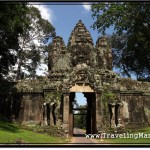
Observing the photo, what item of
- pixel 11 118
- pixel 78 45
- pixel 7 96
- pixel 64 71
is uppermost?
pixel 78 45

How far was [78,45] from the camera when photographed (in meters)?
25.8

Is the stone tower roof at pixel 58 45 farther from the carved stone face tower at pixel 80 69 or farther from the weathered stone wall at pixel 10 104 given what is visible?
the weathered stone wall at pixel 10 104

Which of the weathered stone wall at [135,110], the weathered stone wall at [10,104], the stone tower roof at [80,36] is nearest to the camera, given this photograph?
the weathered stone wall at [135,110]

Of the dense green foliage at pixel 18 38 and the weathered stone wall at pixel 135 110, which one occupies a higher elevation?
the dense green foliage at pixel 18 38

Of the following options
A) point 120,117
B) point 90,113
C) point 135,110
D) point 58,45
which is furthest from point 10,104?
point 135,110

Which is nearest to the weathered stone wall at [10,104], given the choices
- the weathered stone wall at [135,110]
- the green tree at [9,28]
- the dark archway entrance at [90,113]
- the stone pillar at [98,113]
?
the green tree at [9,28]

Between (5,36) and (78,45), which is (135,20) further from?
(5,36)

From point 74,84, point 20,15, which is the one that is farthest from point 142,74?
point 20,15

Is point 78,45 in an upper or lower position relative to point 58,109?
upper

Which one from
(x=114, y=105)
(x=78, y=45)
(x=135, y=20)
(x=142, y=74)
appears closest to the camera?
(x=135, y=20)

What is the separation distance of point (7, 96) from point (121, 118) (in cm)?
881

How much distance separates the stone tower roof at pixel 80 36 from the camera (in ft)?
85.6

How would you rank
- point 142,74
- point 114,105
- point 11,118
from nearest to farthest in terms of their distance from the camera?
point 114,105 → point 11,118 → point 142,74

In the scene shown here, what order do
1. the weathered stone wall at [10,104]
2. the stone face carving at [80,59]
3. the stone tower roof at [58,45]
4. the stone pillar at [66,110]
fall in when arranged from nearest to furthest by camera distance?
the stone pillar at [66,110] → the stone face carving at [80,59] → the weathered stone wall at [10,104] → the stone tower roof at [58,45]
